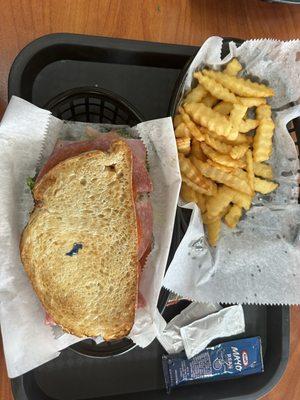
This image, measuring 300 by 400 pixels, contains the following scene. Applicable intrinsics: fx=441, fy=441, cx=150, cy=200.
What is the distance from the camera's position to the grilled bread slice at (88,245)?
77 cm

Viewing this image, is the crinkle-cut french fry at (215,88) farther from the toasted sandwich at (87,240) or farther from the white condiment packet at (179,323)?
the white condiment packet at (179,323)

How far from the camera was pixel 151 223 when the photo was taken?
2.72 ft

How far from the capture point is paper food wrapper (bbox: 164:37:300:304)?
90 cm

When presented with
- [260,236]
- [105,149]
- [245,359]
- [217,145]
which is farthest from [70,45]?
[245,359]

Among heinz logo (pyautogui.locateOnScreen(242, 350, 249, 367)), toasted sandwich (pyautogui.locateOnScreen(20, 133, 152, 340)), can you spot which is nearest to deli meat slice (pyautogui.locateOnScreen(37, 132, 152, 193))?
toasted sandwich (pyautogui.locateOnScreen(20, 133, 152, 340))

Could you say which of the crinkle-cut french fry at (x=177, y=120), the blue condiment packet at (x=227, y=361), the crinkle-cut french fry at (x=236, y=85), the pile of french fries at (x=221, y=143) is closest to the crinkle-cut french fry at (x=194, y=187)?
the pile of french fries at (x=221, y=143)

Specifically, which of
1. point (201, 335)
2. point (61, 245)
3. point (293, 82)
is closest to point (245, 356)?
point (201, 335)

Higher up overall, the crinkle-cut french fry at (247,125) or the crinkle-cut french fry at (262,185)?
the crinkle-cut french fry at (247,125)

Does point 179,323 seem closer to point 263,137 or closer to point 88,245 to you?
point 88,245

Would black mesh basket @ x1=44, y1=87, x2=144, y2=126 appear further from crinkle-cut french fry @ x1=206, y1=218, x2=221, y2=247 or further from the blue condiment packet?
the blue condiment packet

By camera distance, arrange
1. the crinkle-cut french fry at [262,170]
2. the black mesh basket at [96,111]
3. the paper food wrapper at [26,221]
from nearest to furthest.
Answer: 1. the paper food wrapper at [26,221]
2. the black mesh basket at [96,111]
3. the crinkle-cut french fry at [262,170]

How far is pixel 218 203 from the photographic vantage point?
35.0 inches

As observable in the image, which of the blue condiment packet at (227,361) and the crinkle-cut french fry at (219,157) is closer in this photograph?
the crinkle-cut french fry at (219,157)

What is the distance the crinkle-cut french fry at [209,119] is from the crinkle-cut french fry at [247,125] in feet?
0.15
